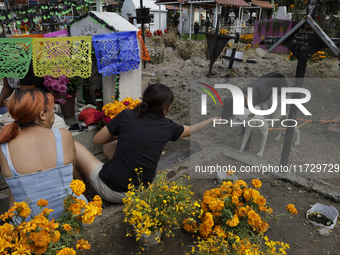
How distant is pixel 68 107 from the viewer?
3.54 metres

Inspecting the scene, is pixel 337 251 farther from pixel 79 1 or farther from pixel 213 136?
pixel 79 1

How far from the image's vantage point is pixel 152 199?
186 centimetres

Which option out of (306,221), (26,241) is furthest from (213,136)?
(26,241)

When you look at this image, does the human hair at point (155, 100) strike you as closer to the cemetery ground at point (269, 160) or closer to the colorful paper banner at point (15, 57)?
the cemetery ground at point (269, 160)

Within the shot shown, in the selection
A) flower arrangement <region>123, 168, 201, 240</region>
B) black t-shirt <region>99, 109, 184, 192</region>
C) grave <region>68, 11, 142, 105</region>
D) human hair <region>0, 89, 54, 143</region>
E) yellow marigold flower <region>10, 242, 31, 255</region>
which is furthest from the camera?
grave <region>68, 11, 142, 105</region>

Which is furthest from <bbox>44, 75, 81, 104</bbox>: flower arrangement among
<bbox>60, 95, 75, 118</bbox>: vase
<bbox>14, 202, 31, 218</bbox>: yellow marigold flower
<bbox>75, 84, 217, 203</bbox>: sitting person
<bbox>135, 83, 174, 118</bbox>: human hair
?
<bbox>14, 202, 31, 218</bbox>: yellow marigold flower

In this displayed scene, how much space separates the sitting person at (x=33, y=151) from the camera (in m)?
1.58

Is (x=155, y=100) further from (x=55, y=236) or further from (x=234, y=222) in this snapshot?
(x=55, y=236)

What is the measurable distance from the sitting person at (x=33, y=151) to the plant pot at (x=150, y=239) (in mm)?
619

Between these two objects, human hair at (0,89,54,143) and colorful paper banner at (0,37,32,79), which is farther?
colorful paper banner at (0,37,32,79)

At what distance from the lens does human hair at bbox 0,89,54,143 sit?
156 centimetres

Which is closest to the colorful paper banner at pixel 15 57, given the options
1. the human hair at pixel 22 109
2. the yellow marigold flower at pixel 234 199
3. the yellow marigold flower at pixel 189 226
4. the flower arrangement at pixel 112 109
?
the flower arrangement at pixel 112 109

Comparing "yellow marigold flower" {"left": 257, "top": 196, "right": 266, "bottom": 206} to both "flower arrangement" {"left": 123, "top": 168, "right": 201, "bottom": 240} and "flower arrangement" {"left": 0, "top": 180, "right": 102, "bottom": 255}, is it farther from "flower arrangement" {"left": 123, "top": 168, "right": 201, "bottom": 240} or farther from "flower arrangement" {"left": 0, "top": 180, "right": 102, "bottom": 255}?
"flower arrangement" {"left": 0, "top": 180, "right": 102, "bottom": 255}

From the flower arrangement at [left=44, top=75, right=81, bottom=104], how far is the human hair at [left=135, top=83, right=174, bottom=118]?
145 cm
